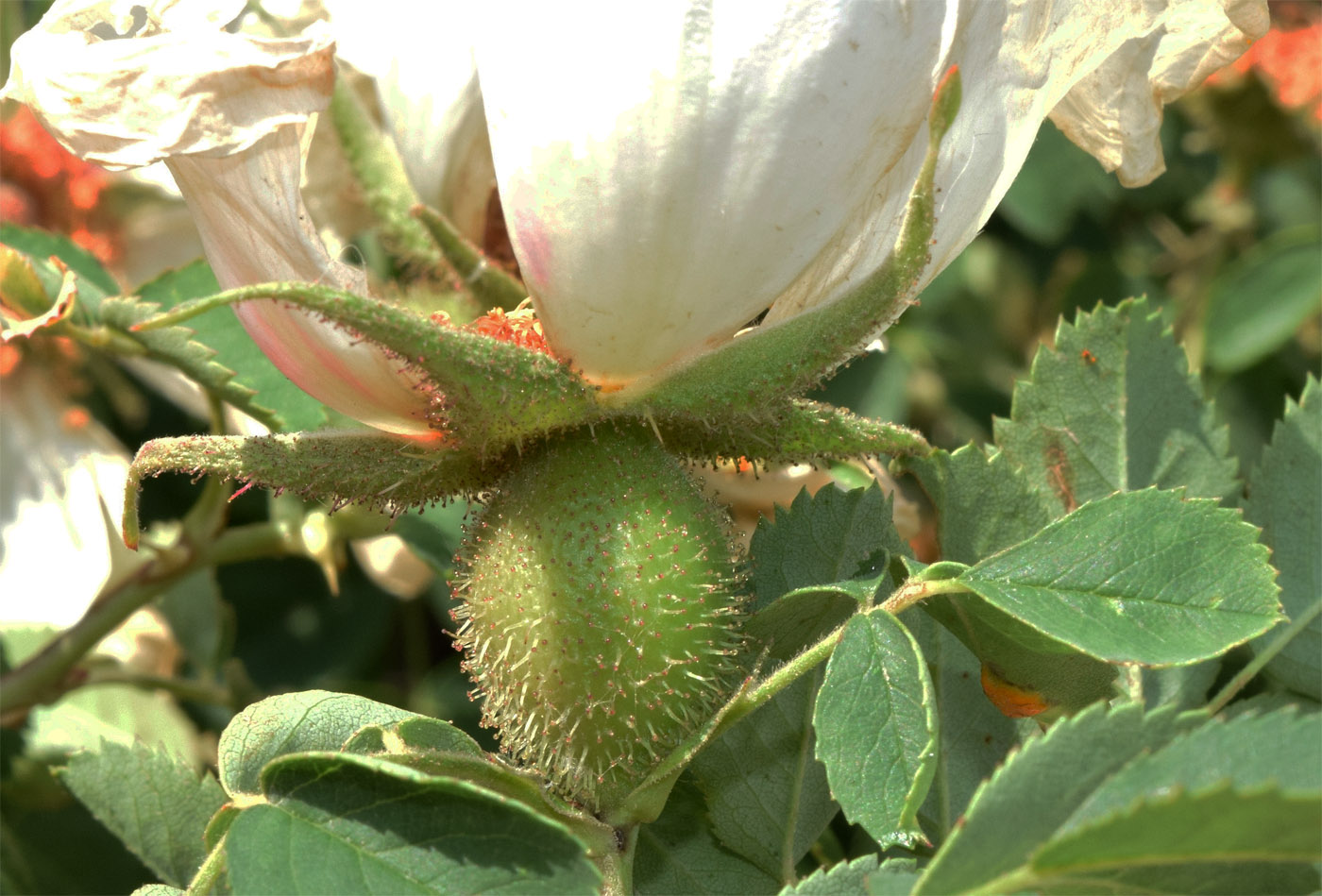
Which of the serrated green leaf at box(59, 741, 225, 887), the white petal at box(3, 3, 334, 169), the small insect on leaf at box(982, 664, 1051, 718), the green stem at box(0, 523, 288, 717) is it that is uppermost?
the white petal at box(3, 3, 334, 169)

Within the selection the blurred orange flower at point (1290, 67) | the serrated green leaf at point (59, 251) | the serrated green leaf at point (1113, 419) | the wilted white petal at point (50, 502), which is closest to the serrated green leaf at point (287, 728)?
the serrated green leaf at point (1113, 419)

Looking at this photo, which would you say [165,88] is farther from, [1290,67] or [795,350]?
[1290,67]

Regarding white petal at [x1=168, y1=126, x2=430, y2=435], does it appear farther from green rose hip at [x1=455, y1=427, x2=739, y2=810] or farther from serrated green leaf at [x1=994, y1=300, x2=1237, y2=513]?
serrated green leaf at [x1=994, y1=300, x2=1237, y2=513]

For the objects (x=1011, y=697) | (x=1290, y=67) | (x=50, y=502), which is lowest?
(x=50, y=502)

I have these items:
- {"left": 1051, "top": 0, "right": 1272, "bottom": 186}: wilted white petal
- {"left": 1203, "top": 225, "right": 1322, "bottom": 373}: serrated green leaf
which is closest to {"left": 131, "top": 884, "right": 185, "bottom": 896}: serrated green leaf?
{"left": 1051, "top": 0, "right": 1272, "bottom": 186}: wilted white petal

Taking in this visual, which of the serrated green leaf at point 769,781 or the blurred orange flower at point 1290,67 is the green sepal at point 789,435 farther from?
the blurred orange flower at point 1290,67

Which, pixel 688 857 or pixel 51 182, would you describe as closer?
pixel 688 857

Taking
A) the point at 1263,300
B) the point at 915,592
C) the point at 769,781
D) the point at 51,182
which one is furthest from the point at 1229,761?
the point at 51,182

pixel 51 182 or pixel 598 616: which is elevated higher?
pixel 598 616
